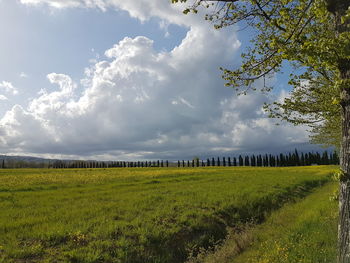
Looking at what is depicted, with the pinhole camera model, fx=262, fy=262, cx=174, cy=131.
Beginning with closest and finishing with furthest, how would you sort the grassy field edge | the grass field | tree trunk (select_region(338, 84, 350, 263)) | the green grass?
tree trunk (select_region(338, 84, 350, 263)) < the green grass < the grassy field edge < the grass field

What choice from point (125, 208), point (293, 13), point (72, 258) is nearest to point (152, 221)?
point (125, 208)

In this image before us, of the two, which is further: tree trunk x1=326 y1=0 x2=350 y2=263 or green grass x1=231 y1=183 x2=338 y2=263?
green grass x1=231 y1=183 x2=338 y2=263

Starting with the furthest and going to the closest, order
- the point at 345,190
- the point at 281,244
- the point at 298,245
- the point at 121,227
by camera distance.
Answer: the point at 121,227
the point at 281,244
the point at 298,245
the point at 345,190

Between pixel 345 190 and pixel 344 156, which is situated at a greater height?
pixel 344 156

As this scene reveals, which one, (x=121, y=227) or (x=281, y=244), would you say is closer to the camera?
(x=281, y=244)

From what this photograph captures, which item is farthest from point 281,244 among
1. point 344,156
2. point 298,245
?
point 344,156

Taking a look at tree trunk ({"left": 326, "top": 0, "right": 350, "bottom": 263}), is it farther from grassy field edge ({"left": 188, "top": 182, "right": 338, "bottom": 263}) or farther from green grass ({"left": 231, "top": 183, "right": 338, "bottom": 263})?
green grass ({"left": 231, "top": 183, "right": 338, "bottom": 263})

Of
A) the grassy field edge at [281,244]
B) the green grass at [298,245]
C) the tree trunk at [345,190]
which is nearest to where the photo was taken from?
the tree trunk at [345,190]

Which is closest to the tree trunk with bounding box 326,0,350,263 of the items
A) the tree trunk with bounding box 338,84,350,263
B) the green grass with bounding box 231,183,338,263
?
the tree trunk with bounding box 338,84,350,263

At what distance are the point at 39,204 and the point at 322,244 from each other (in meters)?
17.7

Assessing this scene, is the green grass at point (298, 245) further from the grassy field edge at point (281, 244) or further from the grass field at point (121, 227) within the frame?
the grass field at point (121, 227)

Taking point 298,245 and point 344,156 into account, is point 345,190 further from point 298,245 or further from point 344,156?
point 298,245

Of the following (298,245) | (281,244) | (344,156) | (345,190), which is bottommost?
(281,244)

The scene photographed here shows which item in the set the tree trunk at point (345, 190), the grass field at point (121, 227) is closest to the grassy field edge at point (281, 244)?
the tree trunk at point (345, 190)
